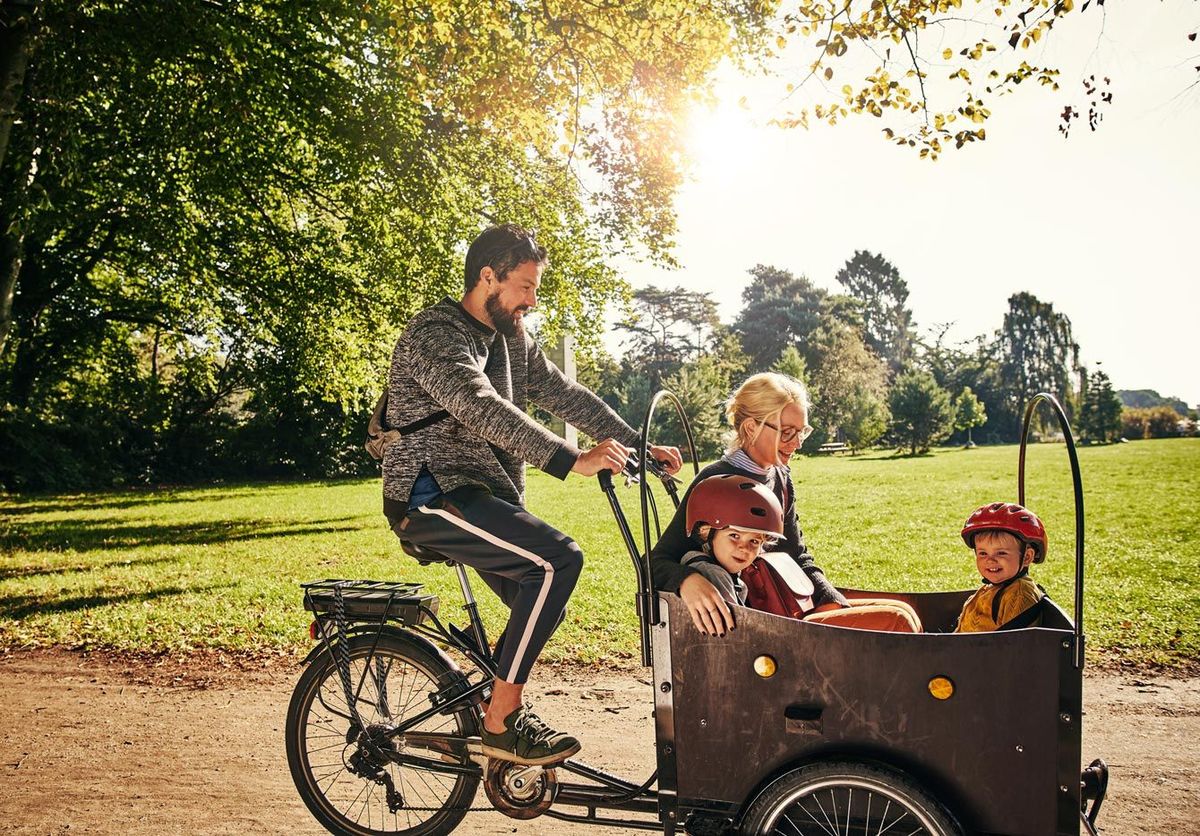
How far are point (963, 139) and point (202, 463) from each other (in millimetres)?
27413

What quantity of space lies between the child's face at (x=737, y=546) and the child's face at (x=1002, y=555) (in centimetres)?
80

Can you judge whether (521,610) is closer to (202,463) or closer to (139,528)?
(139,528)

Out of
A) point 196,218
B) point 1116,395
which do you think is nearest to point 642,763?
point 196,218

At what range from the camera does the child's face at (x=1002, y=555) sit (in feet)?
10.00

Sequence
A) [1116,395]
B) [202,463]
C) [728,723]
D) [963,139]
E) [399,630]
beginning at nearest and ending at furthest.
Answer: [728,723] < [399,630] < [963,139] < [202,463] < [1116,395]

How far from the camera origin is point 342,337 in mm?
16609

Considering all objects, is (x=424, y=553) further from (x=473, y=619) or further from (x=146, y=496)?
(x=146, y=496)

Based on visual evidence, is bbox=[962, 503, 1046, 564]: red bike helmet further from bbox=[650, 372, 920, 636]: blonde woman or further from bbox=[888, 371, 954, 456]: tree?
bbox=[888, 371, 954, 456]: tree

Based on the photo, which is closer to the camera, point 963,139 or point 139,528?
point 963,139

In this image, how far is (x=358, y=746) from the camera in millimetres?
3398

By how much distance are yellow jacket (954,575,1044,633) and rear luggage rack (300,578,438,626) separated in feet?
6.26

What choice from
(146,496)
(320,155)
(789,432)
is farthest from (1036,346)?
(789,432)

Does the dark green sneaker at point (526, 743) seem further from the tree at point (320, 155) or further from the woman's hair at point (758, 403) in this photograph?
the tree at point (320, 155)

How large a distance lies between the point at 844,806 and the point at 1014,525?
3.63 feet
